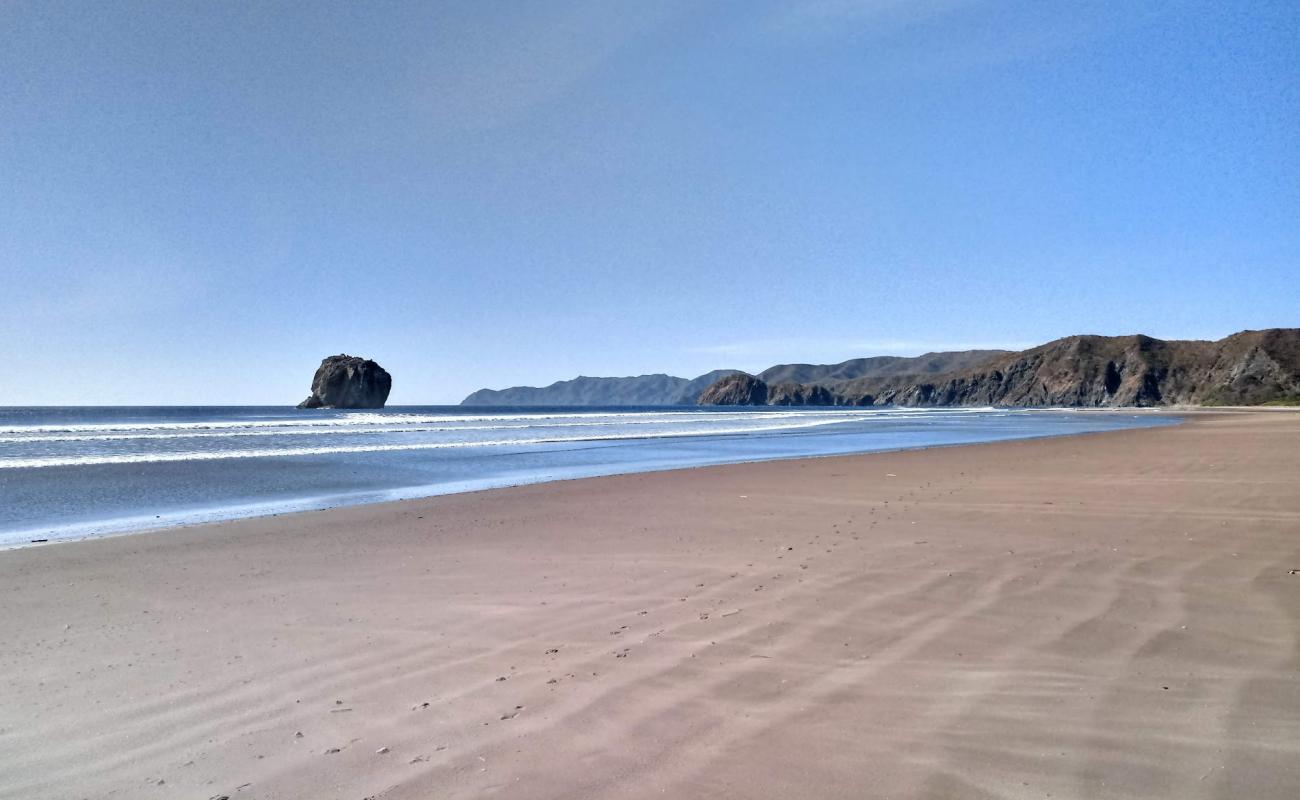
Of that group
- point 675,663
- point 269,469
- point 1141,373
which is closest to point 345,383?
point 269,469

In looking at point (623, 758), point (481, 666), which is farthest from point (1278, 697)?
point (481, 666)

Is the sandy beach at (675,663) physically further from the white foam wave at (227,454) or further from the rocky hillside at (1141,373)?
the rocky hillside at (1141,373)

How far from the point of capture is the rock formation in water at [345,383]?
13350cm

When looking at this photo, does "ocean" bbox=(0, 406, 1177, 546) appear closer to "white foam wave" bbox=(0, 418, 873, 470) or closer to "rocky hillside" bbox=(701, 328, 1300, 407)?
"white foam wave" bbox=(0, 418, 873, 470)

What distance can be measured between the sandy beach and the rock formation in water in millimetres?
132510

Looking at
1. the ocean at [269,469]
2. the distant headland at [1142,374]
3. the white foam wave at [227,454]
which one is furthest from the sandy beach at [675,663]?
the distant headland at [1142,374]

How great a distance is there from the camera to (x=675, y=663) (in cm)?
459

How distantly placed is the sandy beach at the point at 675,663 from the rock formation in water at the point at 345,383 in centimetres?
13251

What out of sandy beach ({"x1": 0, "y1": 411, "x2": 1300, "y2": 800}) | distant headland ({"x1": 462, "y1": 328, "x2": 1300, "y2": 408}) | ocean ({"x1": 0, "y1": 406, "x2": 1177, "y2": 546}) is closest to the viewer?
sandy beach ({"x1": 0, "y1": 411, "x2": 1300, "y2": 800})

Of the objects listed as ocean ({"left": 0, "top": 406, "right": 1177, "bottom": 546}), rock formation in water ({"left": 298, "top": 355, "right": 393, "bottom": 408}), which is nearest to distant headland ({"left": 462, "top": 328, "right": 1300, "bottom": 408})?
ocean ({"left": 0, "top": 406, "right": 1177, "bottom": 546})

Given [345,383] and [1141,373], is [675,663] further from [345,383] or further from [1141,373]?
[1141,373]

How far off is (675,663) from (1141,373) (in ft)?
554

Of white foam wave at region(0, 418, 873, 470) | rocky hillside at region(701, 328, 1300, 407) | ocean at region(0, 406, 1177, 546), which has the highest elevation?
rocky hillside at region(701, 328, 1300, 407)

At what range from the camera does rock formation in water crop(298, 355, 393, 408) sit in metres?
134
